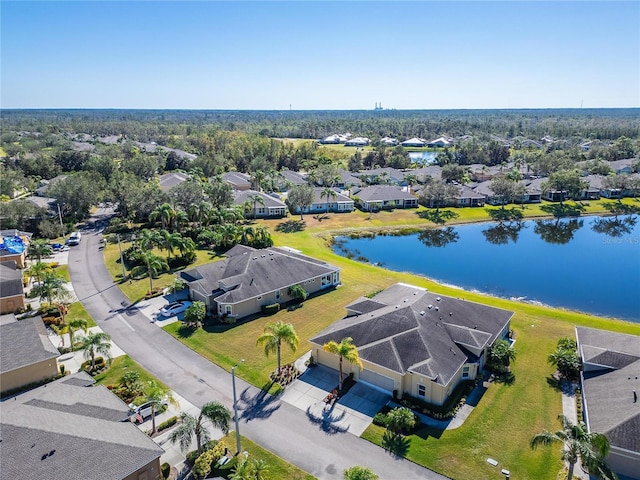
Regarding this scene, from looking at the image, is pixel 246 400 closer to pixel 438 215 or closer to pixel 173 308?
pixel 173 308

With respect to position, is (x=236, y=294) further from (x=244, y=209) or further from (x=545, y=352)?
(x=244, y=209)

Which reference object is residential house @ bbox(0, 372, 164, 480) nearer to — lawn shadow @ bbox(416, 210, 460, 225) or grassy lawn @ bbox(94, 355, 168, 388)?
grassy lawn @ bbox(94, 355, 168, 388)

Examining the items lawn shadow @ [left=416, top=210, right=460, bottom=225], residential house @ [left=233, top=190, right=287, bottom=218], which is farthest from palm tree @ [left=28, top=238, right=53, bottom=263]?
lawn shadow @ [left=416, top=210, right=460, bottom=225]

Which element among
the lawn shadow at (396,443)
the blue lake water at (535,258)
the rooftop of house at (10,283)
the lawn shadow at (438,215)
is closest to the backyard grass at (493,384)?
the lawn shadow at (396,443)

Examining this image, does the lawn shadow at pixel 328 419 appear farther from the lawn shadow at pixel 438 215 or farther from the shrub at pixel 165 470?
the lawn shadow at pixel 438 215

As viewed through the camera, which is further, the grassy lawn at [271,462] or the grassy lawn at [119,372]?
the grassy lawn at [119,372]

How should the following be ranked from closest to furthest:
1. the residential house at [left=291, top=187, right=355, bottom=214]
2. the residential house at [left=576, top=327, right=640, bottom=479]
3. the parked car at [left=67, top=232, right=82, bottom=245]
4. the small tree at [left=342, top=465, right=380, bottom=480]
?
the small tree at [left=342, top=465, right=380, bottom=480] → the residential house at [left=576, top=327, right=640, bottom=479] → the parked car at [left=67, top=232, right=82, bottom=245] → the residential house at [left=291, top=187, right=355, bottom=214]

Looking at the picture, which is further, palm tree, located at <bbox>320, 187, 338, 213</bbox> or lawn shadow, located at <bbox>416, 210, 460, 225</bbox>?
palm tree, located at <bbox>320, 187, 338, 213</bbox>

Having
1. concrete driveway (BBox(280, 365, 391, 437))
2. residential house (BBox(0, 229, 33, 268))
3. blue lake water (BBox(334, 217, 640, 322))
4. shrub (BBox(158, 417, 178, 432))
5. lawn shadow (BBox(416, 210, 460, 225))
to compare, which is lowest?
blue lake water (BBox(334, 217, 640, 322))
